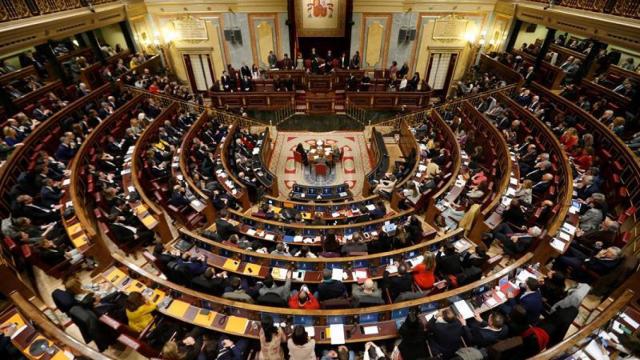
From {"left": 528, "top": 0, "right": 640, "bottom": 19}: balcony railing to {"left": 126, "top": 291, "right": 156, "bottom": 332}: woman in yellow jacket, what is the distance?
51.1 feet

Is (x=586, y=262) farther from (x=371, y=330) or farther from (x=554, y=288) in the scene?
(x=371, y=330)

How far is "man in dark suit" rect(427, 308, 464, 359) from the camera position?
14.4 ft

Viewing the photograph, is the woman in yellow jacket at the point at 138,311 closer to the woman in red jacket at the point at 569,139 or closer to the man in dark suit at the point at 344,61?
the woman in red jacket at the point at 569,139

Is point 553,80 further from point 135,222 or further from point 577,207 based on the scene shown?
point 135,222

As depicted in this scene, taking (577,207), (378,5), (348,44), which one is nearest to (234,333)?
(577,207)

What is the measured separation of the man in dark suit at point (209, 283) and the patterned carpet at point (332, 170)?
234 inches

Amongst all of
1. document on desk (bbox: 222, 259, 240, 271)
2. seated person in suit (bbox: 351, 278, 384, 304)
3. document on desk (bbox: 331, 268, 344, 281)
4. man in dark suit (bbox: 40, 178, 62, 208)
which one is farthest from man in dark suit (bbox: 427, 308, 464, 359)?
man in dark suit (bbox: 40, 178, 62, 208)

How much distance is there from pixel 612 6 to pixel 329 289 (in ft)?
45.2

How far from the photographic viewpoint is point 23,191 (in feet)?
25.7

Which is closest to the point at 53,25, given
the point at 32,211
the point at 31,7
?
the point at 31,7

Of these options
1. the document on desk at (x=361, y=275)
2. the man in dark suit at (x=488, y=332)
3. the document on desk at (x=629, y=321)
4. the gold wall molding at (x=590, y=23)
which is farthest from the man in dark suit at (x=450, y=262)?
the gold wall molding at (x=590, y=23)

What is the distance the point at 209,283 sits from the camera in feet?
18.1

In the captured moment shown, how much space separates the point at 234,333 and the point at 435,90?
1872cm

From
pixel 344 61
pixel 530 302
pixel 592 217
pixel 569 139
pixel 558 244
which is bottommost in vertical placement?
pixel 558 244
